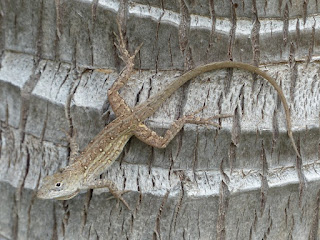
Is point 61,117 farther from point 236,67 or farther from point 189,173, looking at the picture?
point 236,67

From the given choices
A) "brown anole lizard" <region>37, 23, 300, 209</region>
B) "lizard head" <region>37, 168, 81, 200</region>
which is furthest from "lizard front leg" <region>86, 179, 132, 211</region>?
"lizard head" <region>37, 168, 81, 200</region>

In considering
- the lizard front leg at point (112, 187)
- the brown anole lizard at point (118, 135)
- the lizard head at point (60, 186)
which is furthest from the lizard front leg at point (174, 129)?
the lizard head at point (60, 186)

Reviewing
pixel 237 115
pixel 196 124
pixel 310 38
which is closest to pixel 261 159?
pixel 237 115

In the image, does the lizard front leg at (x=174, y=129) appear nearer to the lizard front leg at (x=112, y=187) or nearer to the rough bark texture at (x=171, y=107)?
the rough bark texture at (x=171, y=107)

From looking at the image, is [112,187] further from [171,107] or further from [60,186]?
[171,107]

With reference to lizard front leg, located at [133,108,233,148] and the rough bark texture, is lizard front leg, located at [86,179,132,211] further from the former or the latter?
lizard front leg, located at [133,108,233,148]

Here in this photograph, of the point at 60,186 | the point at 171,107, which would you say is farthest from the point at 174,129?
the point at 60,186
